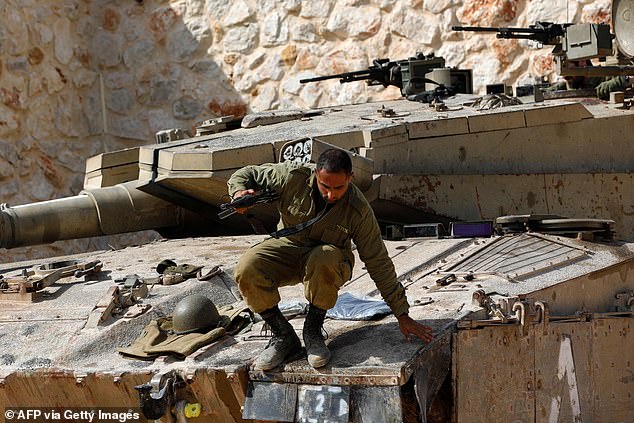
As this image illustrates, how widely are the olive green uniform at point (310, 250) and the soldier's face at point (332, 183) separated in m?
0.13

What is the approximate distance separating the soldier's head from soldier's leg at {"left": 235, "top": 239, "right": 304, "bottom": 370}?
1.23 feet

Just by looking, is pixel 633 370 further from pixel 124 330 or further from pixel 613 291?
pixel 124 330

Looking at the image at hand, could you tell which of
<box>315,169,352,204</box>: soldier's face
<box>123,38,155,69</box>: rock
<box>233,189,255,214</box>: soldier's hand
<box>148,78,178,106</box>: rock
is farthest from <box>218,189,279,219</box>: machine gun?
<box>123,38,155,69</box>: rock

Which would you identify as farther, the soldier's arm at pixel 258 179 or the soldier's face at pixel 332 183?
the soldier's arm at pixel 258 179

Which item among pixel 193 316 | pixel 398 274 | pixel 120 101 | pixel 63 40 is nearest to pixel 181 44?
pixel 120 101

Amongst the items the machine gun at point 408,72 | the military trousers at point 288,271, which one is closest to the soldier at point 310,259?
the military trousers at point 288,271

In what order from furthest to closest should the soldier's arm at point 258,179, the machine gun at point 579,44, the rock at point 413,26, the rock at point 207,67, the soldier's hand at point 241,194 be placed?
the rock at point 207,67, the rock at point 413,26, the machine gun at point 579,44, the soldier's arm at point 258,179, the soldier's hand at point 241,194

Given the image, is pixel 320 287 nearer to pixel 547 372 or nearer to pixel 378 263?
pixel 378 263

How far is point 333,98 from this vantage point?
13.3m

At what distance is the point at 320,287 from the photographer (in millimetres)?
5742

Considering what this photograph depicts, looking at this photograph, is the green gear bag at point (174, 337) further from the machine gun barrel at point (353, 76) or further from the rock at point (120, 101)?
the rock at point (120, 101)

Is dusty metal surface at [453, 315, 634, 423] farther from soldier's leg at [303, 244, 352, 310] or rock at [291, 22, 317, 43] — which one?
rock at [291, 22, 317, 43]

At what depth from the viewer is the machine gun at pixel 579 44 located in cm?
977

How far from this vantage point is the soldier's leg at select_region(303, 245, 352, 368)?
224 inches
